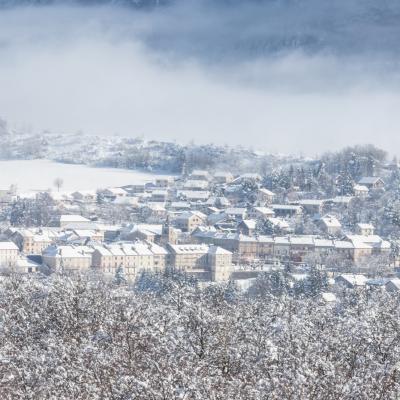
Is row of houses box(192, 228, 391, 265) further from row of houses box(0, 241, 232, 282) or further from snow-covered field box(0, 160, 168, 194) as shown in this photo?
snow-covered field box(0, 160, 168, 194)

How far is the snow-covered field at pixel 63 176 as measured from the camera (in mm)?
153000

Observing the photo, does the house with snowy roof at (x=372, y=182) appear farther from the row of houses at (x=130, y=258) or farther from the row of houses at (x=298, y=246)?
the row of houses at (x=130, y=258)

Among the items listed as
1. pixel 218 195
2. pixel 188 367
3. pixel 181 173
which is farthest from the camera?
pixel 181 173

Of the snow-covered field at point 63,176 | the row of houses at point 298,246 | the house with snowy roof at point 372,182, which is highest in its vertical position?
the house with snowy roof at point 372,182

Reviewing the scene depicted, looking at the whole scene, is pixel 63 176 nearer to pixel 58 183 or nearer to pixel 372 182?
pixel 58 183

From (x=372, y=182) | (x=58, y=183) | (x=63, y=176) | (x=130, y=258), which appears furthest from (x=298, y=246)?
(x=63, y=176)

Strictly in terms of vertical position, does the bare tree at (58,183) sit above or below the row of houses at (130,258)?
below

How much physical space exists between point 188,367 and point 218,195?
113342 mm

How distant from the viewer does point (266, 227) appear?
10300cm

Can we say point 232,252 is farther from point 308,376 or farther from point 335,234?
point 308,376

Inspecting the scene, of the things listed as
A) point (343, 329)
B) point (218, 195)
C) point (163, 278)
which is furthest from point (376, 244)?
point (343, 329)

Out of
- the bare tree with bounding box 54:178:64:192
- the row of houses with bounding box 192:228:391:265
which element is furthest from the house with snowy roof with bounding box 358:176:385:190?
the bare tree with bounding box 54:178:64:192

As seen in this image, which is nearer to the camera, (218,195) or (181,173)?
(218,195)

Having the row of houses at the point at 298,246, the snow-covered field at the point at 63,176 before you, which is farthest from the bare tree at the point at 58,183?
the row of houses at the point at 298,246
